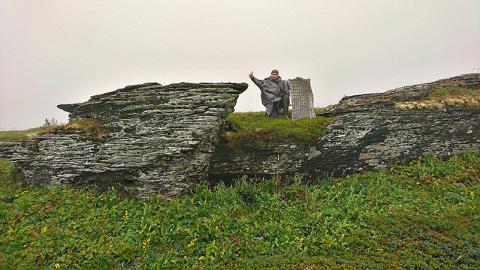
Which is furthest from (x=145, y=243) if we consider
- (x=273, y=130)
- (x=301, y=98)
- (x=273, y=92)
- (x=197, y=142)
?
(x=301, y=98)

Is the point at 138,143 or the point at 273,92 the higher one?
the point at 273,92

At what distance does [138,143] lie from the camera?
13898mm

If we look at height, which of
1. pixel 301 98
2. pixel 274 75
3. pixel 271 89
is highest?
pixel 274 75

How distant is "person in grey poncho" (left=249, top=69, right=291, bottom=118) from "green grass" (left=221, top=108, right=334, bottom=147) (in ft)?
3.47

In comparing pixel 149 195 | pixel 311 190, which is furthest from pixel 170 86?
pixel 311 190

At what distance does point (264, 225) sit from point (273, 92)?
7.27 metres

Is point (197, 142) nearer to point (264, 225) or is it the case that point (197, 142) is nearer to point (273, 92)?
point (264, 225)

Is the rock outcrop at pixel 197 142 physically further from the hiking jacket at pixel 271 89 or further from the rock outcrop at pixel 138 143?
the hiking jacket at pixel 271 89

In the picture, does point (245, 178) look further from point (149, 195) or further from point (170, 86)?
point (170, 86)

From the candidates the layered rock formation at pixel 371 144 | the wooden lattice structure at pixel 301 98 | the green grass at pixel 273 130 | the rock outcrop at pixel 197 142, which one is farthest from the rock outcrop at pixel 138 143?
the wooden lattice structure at pixel 301 98

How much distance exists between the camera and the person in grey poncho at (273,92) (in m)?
16.8

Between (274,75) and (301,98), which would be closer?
(274,75)

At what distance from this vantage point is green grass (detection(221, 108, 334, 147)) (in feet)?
48.6

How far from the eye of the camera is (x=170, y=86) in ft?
48.7
